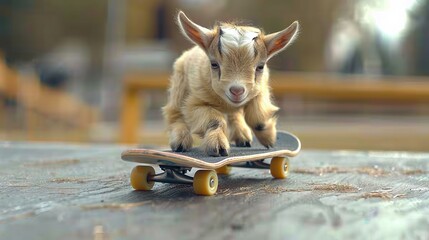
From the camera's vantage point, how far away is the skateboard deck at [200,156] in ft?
5.19

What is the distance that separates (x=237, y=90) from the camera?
66.7 inches

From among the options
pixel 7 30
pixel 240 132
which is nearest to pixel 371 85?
pixel 240 132

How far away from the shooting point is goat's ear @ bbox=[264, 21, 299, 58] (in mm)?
1789

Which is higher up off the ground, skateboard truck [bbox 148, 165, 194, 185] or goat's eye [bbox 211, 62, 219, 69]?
goat's eye [bbox 211, 62, 219, 69]

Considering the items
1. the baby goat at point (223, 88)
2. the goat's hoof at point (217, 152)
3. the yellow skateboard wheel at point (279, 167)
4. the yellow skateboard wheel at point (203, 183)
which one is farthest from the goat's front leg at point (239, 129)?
the yellow skateboard wheel at point (203, 183)

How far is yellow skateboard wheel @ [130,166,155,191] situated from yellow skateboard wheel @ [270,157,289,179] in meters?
0.49

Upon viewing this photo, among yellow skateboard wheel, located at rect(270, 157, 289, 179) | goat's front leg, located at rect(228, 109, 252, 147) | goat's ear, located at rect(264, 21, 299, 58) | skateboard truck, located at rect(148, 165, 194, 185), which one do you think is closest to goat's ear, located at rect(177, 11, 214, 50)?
goat's ear, located at rect(264, 21, 299, 58)

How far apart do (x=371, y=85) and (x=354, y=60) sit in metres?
4.37

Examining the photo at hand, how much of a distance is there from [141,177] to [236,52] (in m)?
0.47

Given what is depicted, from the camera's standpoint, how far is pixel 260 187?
1813 mm

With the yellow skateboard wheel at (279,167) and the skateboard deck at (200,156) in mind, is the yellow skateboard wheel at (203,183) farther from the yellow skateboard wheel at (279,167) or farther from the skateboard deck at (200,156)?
the yellow skateboard wheel at (279,167)

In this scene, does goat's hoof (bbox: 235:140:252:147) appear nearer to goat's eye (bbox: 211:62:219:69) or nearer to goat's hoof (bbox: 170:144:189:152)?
goat's hoof (bbox: 170:144:189:152)

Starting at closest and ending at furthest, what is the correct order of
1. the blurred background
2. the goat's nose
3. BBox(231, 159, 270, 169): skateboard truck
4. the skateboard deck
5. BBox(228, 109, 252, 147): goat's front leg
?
the skateboard deck → the goat's nose → BBox(228, 109, 252, 147): goat's front leg → BBox(231, 159, 270, 169): skateboard truck → the blurred background

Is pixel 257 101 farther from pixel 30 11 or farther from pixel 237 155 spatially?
pixel 30 11
